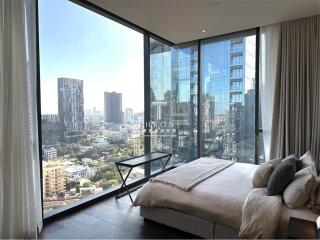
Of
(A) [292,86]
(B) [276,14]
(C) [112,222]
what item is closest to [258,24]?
(B) [276,14]

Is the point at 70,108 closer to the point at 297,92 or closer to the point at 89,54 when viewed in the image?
the point at 89,54

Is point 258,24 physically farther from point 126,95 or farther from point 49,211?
point 49,211

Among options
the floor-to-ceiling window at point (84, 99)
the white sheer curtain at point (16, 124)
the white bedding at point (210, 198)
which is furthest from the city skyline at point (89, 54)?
the white bedding at point (210, 198)

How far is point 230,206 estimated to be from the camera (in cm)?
218

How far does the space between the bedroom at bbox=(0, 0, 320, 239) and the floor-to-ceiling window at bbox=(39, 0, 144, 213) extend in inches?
0.7

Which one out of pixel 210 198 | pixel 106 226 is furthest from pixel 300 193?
pixel 106 226

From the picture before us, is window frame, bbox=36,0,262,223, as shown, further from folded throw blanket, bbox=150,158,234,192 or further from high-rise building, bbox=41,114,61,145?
folded throw blanket, bbox=150,158,234,192

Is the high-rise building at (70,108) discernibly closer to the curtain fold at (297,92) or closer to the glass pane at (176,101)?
the glass pane at (176,101)

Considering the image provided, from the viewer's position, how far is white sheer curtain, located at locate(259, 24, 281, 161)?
3791mm

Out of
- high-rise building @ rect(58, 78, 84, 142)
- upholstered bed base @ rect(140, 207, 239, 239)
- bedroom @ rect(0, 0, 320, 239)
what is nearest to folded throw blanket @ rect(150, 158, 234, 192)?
bedroom @ rect(0, 0, 320, 239)

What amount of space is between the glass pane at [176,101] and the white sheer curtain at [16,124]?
2.68 meters

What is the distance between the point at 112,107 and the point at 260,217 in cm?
274

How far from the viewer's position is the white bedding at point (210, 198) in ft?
7.15

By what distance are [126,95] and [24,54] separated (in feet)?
6.37
